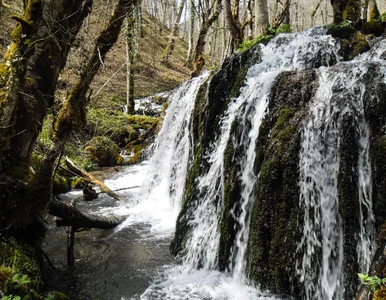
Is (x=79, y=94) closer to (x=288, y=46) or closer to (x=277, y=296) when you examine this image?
(x=277, y=296)

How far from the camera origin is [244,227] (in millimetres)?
5133


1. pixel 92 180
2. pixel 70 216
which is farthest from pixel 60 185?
pixel 70 216

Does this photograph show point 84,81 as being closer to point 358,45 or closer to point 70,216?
point 70,216

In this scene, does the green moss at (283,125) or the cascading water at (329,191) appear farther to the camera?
the green moss at (283,125)

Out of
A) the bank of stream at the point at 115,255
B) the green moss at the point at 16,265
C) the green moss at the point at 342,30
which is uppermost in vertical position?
the green moss at the point at 342,30

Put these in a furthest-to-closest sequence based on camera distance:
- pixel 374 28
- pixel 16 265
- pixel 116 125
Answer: pixel 116 125 < pixel 374 28 < pixel 16 265

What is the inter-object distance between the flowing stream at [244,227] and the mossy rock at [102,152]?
462cm

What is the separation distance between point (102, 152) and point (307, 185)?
31.5 feet

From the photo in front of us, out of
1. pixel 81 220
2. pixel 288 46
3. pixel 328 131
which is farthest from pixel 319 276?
pixel 288 46

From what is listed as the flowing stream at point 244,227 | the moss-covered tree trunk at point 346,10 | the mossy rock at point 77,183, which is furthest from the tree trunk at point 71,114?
the moss-covered tree trunk at point 346,10

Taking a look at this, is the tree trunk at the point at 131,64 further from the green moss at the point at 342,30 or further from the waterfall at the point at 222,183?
the waterfall at the point at 222,183

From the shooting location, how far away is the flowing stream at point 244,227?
4.21 metres

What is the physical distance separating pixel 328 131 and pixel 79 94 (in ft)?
11.5

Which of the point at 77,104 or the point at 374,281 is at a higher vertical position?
the point at 77,104
